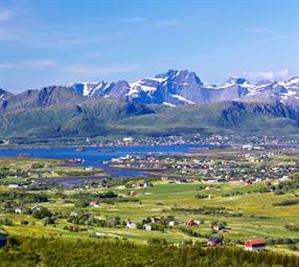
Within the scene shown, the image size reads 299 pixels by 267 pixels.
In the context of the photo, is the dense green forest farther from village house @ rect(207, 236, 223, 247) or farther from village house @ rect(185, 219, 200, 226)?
village house @ rect(185, 219, 200, 226)

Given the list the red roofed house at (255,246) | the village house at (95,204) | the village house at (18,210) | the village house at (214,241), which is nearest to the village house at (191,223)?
the village house at (214,241)

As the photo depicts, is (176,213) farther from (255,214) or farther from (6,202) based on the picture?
(6,202)

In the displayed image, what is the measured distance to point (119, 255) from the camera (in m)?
57.2

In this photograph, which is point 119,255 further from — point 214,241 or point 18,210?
point 18,210

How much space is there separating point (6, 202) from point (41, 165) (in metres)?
75.1

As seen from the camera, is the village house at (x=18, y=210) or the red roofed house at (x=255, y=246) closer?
the red roofed house at (x=255, y=246)

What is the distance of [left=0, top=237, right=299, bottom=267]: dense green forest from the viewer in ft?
177

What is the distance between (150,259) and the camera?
56.1 m

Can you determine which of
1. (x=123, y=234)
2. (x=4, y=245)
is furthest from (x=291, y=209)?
(x=4, y=245)

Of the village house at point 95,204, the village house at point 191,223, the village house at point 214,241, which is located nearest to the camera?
the village house at point 214,241

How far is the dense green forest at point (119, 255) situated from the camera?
A: 177 ft

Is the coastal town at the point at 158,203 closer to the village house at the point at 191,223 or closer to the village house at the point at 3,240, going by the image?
the village house at the point at 191,223

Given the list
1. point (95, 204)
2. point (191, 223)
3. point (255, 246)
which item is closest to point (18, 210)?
point (95, 204)

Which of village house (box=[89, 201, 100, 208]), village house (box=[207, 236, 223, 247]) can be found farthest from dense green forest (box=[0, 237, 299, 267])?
village house (box=[89, 201, 100, 208])
